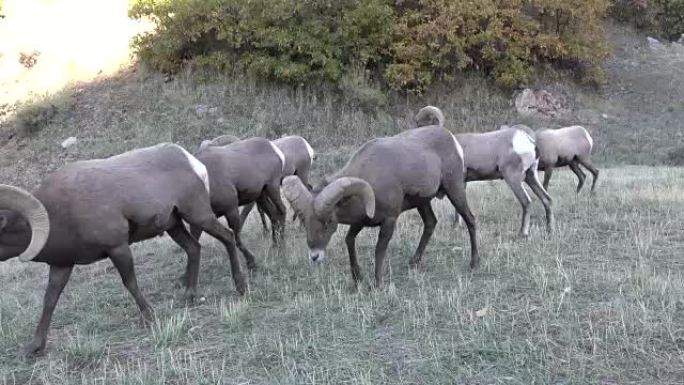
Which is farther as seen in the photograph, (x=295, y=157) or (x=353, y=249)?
(x=295, y=157)

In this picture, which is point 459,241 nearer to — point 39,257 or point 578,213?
point 578,213

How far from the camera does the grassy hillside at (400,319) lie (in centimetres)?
566

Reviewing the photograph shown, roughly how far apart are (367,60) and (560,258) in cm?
1631

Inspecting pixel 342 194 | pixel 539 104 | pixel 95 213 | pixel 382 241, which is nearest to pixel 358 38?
pixel 539 104

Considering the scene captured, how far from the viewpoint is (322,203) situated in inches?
282

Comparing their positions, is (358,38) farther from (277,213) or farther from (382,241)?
(382,241)

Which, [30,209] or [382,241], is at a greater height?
[30,209]

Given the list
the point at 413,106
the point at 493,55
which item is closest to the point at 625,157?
the point at 493,55

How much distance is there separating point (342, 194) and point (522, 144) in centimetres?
491

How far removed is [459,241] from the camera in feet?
33.2

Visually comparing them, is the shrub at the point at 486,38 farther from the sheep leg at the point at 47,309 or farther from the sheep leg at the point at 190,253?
the sheep leg at the point at 47,309

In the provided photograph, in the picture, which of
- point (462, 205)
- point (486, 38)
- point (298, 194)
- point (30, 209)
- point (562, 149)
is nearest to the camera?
point (30, 209)

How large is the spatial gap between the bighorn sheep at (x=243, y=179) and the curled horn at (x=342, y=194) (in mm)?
2209

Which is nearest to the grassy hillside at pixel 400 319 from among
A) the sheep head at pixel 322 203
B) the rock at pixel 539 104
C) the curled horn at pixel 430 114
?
the sheep head at pixel 322 203
